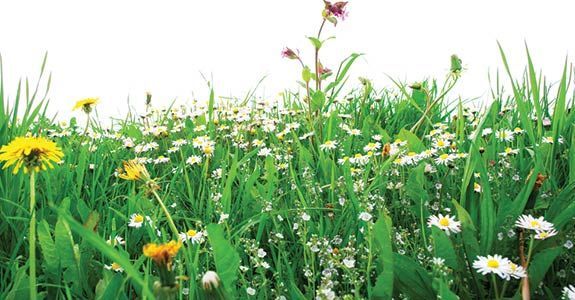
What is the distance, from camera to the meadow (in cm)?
147

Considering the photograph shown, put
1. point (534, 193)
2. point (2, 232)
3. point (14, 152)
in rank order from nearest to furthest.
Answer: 1. point (14, 152)
2. point (534, 193)
3. point (2, 232)

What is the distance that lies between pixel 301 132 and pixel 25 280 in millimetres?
2329

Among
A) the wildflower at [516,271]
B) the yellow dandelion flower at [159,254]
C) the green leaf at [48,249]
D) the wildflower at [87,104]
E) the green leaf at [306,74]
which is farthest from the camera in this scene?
the green leaf at [306,74]

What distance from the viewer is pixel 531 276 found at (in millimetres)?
1529

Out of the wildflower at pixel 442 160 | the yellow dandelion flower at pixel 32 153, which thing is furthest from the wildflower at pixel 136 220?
the wildflower at pixel 442 160

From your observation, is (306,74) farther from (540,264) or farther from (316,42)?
(540,264)

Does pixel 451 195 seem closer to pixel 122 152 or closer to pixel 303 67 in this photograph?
pixel 303 67

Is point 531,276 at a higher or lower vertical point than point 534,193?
lower

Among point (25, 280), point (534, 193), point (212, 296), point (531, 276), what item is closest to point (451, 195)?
point (534, 193)

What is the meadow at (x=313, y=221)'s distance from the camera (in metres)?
1.47

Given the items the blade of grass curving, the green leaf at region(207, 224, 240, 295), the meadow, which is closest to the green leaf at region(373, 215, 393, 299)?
the meadow

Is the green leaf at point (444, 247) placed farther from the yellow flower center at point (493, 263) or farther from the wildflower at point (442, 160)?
the wildflower at point (442, 160)

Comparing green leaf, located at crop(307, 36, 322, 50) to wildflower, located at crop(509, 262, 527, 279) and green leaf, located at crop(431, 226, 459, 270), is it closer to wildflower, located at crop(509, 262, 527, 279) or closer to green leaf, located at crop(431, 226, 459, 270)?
green leaf, located at crop(431, 226, 459, 270)

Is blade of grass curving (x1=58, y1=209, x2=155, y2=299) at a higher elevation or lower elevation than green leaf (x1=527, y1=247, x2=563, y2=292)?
higher
